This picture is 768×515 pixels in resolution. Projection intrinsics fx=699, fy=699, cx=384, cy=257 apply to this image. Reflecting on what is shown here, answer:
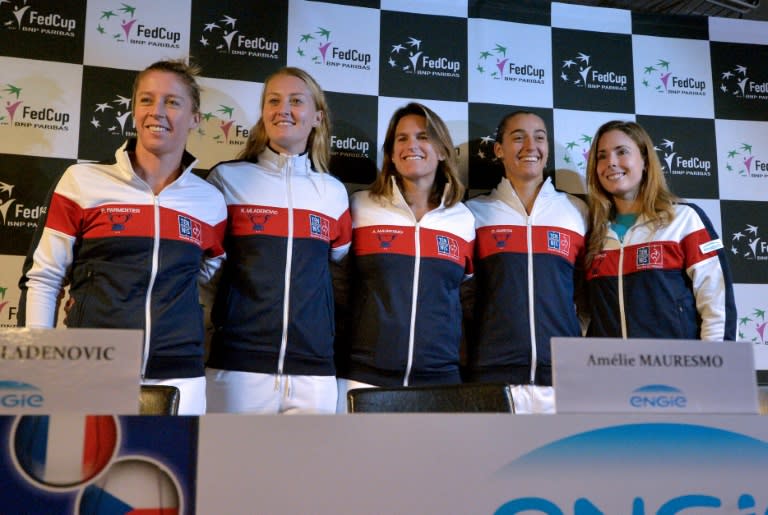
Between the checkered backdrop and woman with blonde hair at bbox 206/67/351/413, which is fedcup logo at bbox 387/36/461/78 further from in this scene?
woman with blonde hair at bbox 206/67/351/413

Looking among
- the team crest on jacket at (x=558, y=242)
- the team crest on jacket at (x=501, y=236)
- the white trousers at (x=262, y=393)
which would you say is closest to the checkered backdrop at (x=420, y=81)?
the team crest on jacket at (x=501, y=236)

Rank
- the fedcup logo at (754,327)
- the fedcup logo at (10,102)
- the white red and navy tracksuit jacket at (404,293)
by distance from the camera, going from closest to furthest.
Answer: the white red and navy tracksuit jacket at (404,293) < the fedcup logo at (10,102) < the fedcup logo at (754,327)

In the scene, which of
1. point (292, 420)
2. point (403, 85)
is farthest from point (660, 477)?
point (403, 85)

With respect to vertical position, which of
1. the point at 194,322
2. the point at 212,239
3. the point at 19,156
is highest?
the point at 19,156

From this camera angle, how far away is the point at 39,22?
288 cm

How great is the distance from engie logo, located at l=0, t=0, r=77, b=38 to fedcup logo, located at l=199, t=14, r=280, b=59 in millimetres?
Result: 538

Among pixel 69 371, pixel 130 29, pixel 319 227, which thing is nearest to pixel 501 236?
pixel 319 227

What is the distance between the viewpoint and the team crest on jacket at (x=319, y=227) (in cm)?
258

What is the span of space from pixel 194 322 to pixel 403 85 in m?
1.53

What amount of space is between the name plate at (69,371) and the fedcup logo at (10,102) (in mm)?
2343

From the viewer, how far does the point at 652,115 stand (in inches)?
133

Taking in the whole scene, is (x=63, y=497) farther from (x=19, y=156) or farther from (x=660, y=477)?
(x=19, y=156)

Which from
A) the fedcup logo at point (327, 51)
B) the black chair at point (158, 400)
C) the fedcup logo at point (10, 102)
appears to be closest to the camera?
the black chair at point (158, 400)

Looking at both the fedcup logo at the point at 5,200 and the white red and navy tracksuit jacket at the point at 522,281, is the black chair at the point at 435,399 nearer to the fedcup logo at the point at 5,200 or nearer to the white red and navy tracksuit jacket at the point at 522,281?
the white red and navy tracksuit jacket at the point at 522,281
